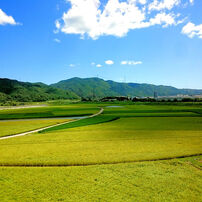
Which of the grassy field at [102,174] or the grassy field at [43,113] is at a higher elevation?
the grassy field at [102,174]

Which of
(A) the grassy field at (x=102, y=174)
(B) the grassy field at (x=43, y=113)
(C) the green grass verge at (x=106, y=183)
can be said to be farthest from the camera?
(B) the grassy field at (x=43, y=113)

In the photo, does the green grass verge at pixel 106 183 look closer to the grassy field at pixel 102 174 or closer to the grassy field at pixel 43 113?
the grassy field at pixel 102 174

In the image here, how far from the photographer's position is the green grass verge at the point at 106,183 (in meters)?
8.35

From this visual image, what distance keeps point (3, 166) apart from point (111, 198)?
1015cm

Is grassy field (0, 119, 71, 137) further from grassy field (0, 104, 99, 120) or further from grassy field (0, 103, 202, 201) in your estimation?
grassy field (0, 104, 99, 120)

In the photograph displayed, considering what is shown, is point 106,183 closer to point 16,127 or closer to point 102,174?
point 102,174

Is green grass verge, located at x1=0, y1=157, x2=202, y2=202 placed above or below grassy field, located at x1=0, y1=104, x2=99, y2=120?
above

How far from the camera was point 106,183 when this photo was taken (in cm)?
957

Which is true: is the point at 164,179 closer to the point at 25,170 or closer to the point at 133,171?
the point at 133,171

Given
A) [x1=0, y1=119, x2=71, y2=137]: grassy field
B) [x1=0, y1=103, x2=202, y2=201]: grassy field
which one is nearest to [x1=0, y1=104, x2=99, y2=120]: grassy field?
[x1=0, y1=119, x2=71, y2=137]: grassy field

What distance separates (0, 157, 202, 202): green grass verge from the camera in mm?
8352

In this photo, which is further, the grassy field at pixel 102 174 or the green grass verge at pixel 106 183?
the grassy field at pixel 102 174

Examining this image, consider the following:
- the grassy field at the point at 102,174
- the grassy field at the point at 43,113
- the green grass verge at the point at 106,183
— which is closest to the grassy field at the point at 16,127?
the grassy field at the point at 102,174

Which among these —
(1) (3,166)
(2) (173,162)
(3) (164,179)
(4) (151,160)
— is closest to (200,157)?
(2) (173,162)
